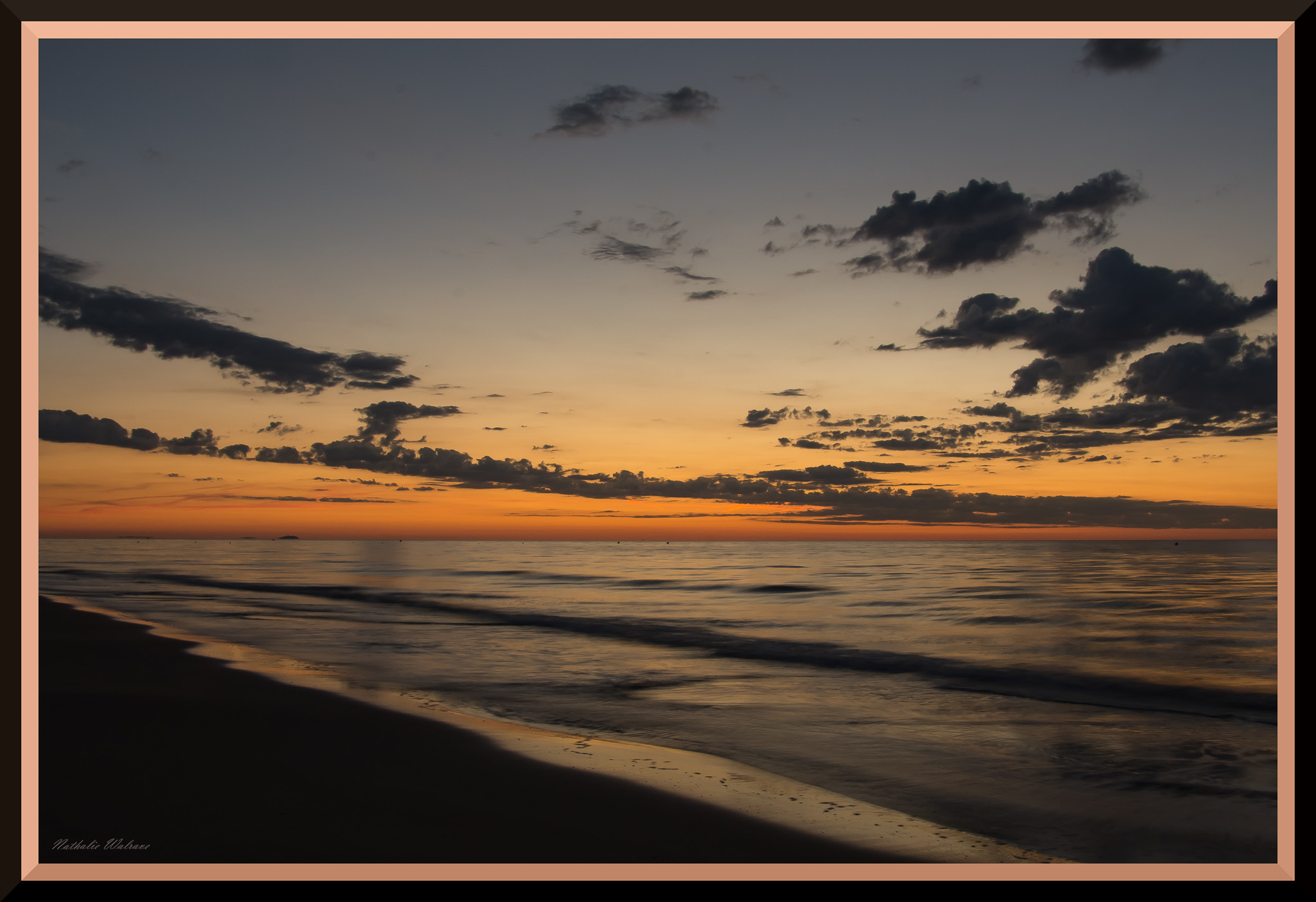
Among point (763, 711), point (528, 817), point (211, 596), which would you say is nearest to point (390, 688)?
point (763, 711)

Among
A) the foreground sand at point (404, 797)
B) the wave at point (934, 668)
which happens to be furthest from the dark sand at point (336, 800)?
the wave at point (934, 668)

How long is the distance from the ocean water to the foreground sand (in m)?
0.92

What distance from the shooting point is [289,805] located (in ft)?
20.1

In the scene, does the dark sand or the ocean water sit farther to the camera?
the ocean water

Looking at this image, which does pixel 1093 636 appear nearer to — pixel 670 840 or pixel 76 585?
pixel 670 840

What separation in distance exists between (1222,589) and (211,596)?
48911 mm

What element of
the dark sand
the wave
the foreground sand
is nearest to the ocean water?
the wave

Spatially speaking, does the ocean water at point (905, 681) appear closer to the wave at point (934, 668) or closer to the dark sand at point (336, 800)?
the wave at point (934, 668)

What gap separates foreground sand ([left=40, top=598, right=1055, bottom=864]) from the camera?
5.57 meters

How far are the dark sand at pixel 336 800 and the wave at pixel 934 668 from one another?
32.6ft

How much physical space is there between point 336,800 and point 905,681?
1208cm

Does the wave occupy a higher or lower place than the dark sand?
lower

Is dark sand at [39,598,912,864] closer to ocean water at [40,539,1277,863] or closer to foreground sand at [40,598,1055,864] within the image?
foreground sand at [40,598,1055,864]
